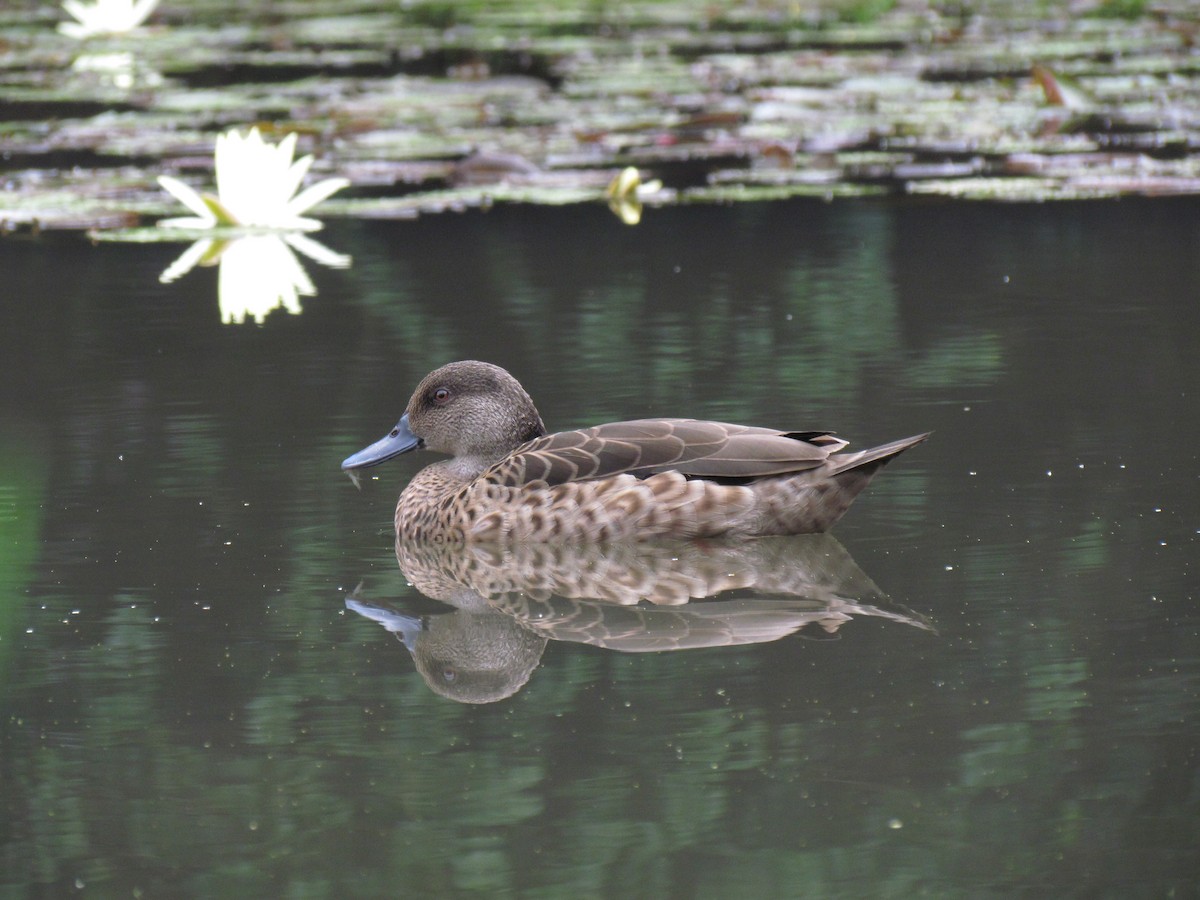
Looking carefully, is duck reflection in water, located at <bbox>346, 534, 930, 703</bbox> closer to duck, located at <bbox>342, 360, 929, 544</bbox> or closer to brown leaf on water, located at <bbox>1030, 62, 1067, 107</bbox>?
duck, located at <bbox>342, 360, 929, 544</bbox>

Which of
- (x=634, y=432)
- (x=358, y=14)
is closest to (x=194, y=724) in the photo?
(x=634, y=432)

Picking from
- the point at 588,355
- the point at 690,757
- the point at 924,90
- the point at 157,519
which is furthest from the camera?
the point at 924,90

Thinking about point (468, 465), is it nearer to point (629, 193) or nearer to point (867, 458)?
point (867, 458)

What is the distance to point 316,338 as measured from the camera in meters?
7.05

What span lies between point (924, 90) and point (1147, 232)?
3.17 metres

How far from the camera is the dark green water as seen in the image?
10.0 feet

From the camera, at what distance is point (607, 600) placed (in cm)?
455

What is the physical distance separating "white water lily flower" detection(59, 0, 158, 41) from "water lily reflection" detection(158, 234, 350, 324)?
4997mm

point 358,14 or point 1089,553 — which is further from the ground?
point 358,14

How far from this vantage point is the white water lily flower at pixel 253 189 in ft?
26.7

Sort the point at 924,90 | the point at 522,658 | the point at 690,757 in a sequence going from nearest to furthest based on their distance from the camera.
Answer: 1. the point at 690,757
2. the point at 522,658
3. the point at 924,90

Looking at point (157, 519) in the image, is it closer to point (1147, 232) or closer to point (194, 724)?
point (194, 724)

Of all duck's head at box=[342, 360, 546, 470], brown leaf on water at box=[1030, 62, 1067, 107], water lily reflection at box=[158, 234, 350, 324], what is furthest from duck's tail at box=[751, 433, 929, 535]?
brown leaf on water at box=[1030, 62, 1067, 107]

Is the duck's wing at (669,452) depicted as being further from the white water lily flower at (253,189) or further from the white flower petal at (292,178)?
the white flower petal at (292,178)
